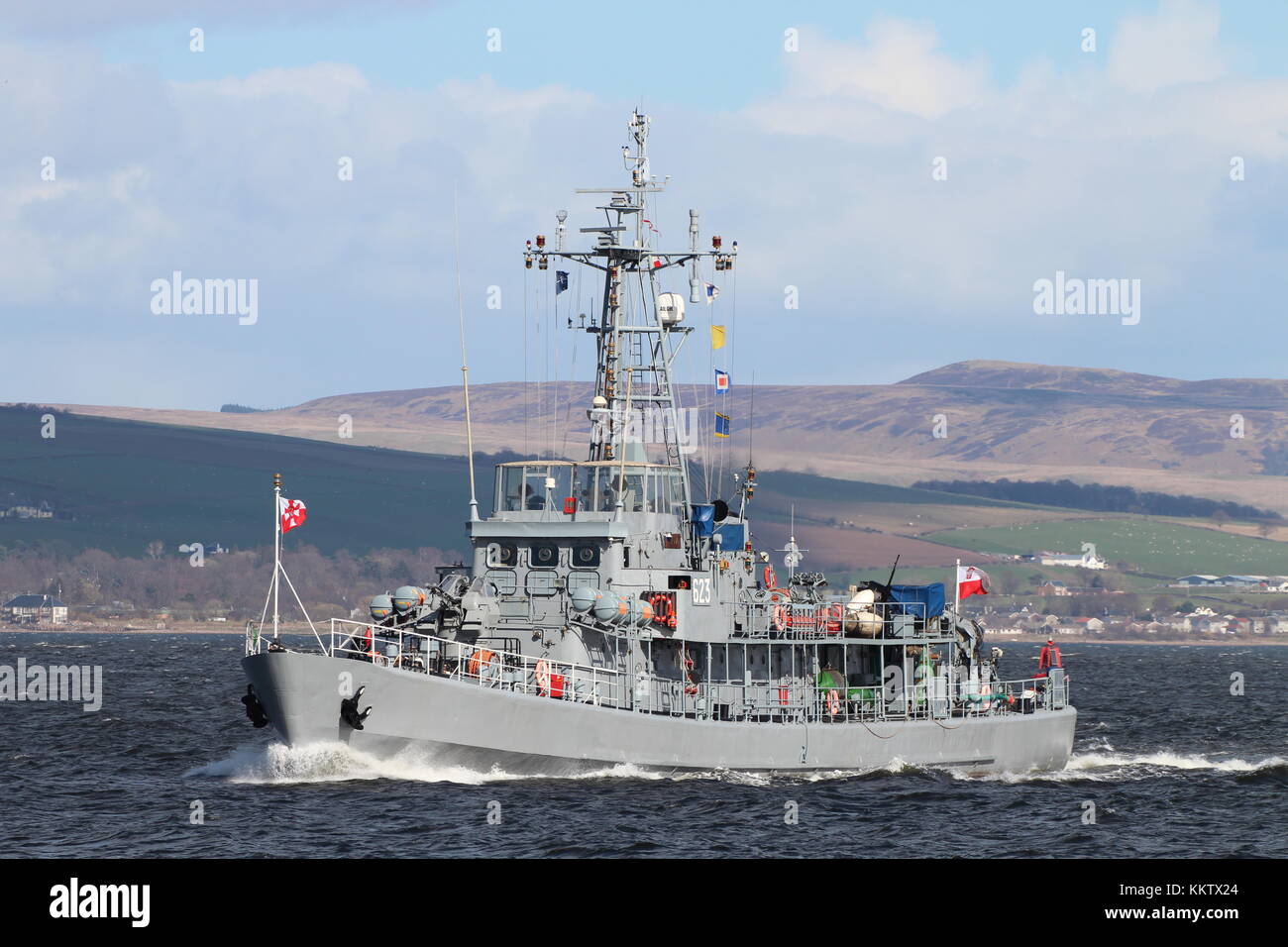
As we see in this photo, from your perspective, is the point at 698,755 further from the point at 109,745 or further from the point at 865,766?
the point at 109,745

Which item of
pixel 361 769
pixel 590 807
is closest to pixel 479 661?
pixel 361 769

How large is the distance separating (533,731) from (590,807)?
2594mm

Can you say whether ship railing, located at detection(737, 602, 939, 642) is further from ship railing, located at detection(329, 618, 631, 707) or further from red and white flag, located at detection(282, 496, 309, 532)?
red and white flag, located at detection(282, 496, 309, 532)

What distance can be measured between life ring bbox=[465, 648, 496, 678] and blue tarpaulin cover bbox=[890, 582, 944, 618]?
10628mm

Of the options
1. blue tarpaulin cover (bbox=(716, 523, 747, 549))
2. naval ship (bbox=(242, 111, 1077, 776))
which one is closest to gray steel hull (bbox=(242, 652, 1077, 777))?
naval ship (bbox=(242, 111, 1077, 776))

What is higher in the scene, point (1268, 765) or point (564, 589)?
point (564, 589)

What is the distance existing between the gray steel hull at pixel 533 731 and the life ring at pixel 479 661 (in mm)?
869

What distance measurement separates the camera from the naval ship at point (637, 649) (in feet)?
108

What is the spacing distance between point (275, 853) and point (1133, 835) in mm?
15778

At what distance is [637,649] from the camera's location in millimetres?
36344

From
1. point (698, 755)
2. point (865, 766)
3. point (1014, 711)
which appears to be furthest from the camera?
point (1014, 711)

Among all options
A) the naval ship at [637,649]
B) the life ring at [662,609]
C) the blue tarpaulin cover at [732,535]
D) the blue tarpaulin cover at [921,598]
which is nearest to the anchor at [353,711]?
the naval ship at [637,649]

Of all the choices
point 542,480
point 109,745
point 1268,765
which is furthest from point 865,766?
point 109,745
